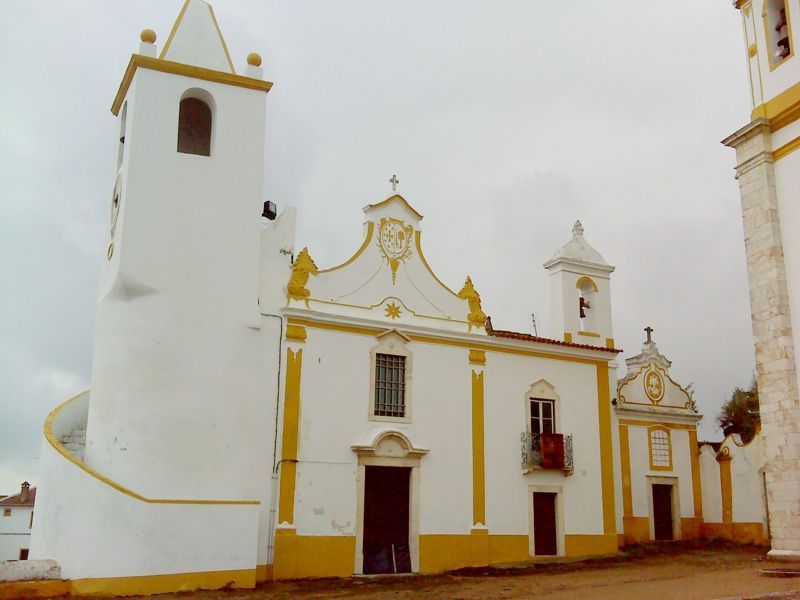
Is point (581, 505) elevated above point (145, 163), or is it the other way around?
point (145, 163)

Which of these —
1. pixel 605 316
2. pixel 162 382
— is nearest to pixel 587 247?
pixel 605 316

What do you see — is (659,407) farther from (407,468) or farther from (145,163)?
(145,163)

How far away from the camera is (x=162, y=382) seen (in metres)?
15.4

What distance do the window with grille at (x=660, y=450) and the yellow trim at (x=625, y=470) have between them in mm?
949

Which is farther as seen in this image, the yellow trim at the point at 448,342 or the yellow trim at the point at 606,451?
the yellow trim at the point at 606,451

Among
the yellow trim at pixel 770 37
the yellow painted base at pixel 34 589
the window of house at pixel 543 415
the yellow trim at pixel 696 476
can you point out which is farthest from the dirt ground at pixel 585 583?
the yellow trim at pixel 770 37

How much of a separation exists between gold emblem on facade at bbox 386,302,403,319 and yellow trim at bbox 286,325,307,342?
2.23 m

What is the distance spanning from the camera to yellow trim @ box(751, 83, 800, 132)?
13.6 meters

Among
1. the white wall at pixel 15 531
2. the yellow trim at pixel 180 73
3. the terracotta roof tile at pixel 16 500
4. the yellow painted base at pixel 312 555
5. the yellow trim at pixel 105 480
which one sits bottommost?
the white wall at pixel 15 531

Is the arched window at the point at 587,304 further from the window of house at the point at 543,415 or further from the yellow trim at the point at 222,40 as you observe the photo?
the yellow trim at the point at 222,40

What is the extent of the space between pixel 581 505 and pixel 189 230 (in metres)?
11.6

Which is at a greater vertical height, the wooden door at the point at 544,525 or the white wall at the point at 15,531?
the wooden door at the point at 544,525

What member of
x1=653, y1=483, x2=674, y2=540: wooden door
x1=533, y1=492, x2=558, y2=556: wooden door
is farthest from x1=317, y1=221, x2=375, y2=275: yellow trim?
x1=653, y1=483, x2=674, y2=540: wooden door

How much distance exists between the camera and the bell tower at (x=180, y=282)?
15.2 m
